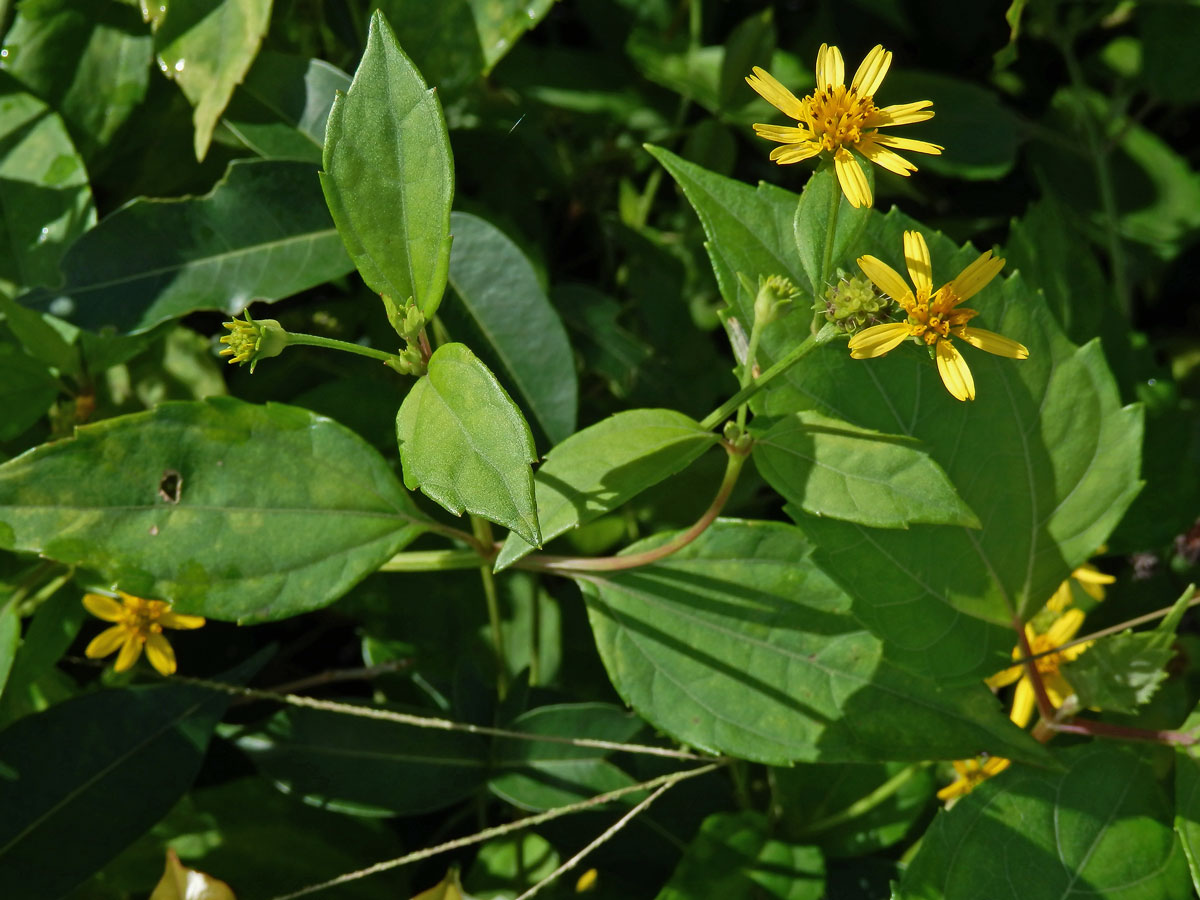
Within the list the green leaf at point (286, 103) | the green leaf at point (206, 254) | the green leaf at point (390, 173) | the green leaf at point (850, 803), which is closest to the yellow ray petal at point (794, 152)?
the green leaf at point (390, 173)

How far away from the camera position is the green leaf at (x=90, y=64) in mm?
1700

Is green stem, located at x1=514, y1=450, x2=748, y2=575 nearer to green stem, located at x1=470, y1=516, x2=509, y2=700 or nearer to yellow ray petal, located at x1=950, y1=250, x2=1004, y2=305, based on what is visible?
green stem, located at x1=470, y1=516, x2=509, y2=700

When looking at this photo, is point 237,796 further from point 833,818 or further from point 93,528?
point 833,818

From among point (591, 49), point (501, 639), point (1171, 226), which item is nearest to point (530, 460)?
point (501, 639)

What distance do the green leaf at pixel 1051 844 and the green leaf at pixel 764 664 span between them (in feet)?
0.27

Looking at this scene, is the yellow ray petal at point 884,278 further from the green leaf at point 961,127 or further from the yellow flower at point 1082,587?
the green leaf at point 961,127

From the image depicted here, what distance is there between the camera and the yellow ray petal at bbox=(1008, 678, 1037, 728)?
5.36 feet

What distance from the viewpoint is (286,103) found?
1.62m

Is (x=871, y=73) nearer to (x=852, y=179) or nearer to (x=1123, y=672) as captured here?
(x=852, y=179)

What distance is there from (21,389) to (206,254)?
0.34 m

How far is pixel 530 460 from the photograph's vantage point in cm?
92

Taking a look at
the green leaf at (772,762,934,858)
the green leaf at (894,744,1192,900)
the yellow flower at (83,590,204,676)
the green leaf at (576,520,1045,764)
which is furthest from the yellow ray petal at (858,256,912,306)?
the yellow flower at (83,590,204,676)

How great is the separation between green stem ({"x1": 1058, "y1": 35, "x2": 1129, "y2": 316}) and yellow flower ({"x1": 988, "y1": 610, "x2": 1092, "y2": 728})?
0.69 m

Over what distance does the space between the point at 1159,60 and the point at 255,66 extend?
1.85 metres
